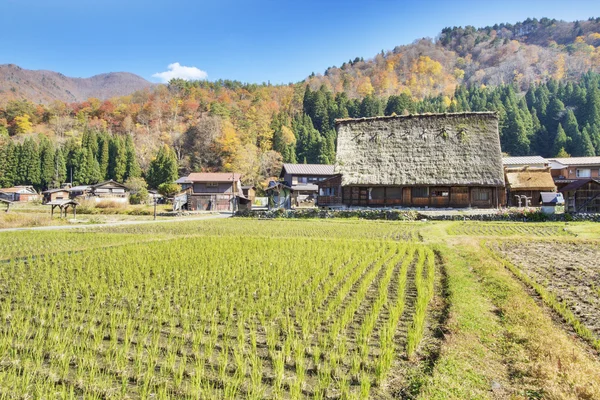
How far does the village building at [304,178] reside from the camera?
1757 inches

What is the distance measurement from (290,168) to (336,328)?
142ft

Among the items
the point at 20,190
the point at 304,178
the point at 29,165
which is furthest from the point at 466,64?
the point at 20,190

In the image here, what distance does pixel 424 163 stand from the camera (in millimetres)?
26516

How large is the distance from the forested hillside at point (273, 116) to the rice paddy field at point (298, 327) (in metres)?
44.5

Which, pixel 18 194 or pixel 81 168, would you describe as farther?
pixel 81 168

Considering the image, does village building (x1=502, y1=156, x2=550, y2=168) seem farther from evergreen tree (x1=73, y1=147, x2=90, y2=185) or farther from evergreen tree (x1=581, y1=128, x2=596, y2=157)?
evergreen tree (x1=73, y1=147, x2=90, y2=185)

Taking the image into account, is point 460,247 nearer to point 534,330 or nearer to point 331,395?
point 534,330

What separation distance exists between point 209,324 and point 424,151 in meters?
25.1

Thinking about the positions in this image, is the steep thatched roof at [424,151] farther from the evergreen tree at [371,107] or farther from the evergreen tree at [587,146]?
the evergreen tree at [371,107]

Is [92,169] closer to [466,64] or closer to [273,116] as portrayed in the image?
[273,116]

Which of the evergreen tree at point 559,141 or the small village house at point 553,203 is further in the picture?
the evergreen tree at point 559,141

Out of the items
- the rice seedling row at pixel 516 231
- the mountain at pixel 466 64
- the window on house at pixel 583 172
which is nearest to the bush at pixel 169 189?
the rice seedling row at pixel 516 231

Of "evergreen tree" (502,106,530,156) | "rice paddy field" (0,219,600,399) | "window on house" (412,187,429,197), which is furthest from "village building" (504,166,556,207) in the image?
"evergreen tree" (502,106,530,156)

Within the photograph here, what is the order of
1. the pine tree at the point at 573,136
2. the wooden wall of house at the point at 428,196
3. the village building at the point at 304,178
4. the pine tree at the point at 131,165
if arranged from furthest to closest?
the pine tree at the point at 131,165
the pine tree at the point at 573,136
the village building at the point at 304,178
the wooden wall of house at the point at 428,196
